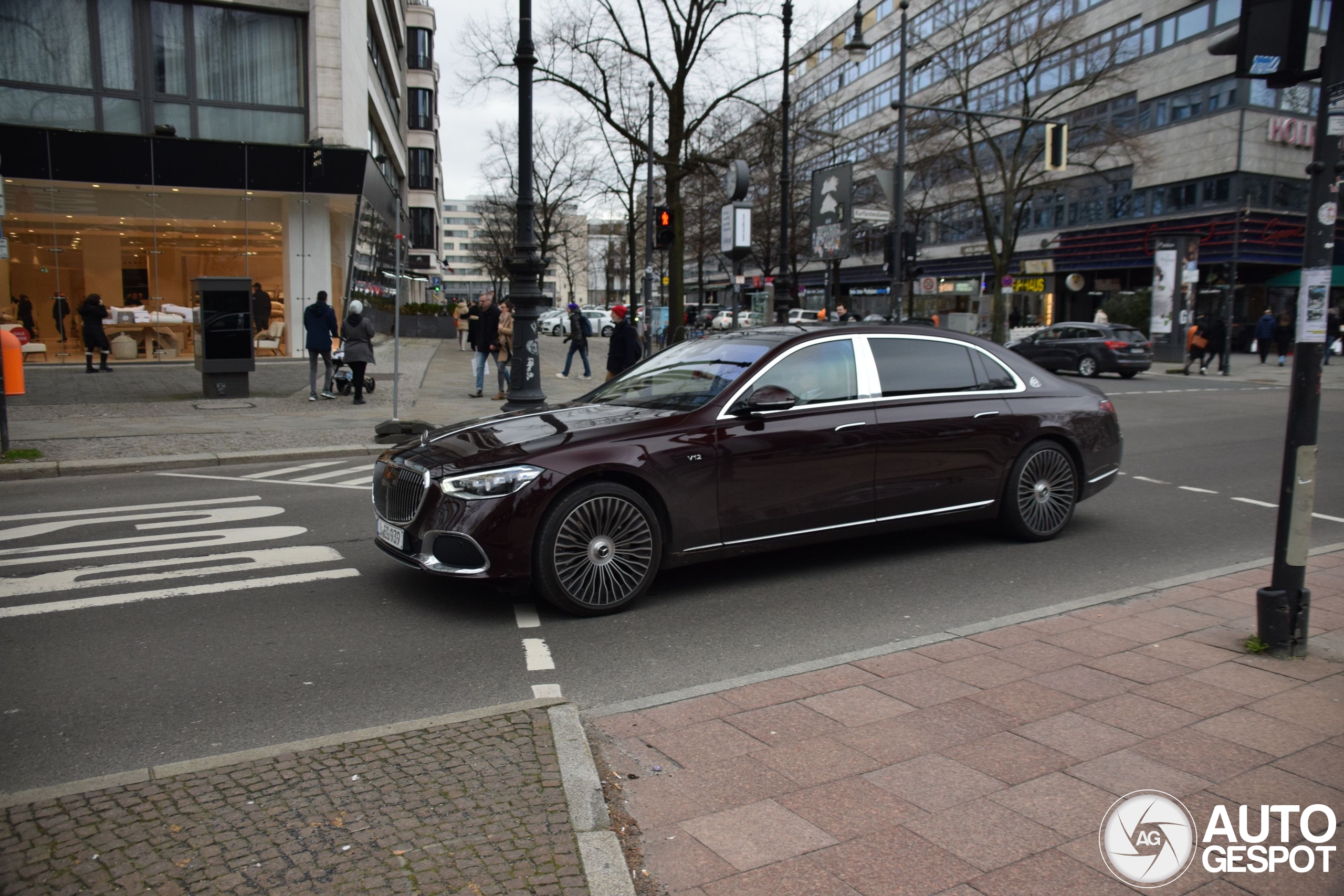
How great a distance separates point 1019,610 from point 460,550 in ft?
10.2

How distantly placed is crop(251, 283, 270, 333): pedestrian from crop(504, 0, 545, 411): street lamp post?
12158mm

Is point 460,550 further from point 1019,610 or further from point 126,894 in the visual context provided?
point 1019,610

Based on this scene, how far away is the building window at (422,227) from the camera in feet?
204

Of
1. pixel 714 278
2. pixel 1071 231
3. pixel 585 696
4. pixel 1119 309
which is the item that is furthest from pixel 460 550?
pixel 714 278

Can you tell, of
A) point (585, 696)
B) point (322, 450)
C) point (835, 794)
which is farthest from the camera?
point (322, 450)

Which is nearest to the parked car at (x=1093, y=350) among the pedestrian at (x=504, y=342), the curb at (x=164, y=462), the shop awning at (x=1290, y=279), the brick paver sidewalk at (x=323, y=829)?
the pedestrian at (x=504, y=342)

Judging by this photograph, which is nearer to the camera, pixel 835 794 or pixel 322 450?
pixel 835 794

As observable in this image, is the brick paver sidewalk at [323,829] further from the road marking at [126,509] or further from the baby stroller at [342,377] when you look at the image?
the baby stroller at [342,377]

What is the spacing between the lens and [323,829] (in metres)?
3.03

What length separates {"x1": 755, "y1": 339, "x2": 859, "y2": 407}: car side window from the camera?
6.21m

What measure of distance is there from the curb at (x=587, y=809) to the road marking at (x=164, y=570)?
140 inches

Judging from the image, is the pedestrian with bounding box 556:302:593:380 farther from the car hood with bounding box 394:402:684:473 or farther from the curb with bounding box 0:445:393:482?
the car hood with bounding box 394:402:684:473

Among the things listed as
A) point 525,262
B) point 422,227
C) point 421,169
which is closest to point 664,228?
point 525,262

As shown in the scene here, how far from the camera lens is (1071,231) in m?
50.0
